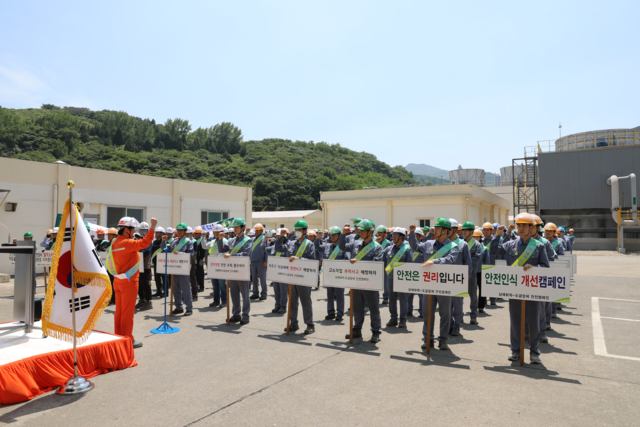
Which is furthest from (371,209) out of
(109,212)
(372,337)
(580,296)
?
(372,337)

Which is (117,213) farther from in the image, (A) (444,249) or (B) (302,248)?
(A) (444,249)

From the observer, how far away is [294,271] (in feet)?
25.3

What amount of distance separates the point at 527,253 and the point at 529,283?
0.52 m

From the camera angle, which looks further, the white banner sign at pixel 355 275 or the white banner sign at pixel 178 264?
the white banner sign at pixel 178 264

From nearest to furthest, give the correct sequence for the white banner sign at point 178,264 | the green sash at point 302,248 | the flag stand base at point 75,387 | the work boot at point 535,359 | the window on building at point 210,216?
the flag stand base at point 75,387 < the work boot at point 535,359 < the green sash at point 302,248 < the white banner sign at point 178,264 < the window on building at point 210,216

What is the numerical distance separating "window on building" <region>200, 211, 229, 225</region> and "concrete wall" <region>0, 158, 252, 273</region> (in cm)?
28

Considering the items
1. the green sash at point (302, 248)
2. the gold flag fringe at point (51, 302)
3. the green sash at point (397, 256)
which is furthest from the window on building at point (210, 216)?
the gold flag fringe at point (51, 302)

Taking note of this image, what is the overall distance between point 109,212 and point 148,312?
1204cm

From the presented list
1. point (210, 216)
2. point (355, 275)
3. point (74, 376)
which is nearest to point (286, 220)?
point (210, 216)

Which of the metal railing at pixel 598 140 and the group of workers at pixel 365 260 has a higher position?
the metal railing at pixel 598 140

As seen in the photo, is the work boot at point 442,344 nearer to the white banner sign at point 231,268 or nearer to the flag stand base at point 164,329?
the white banner sign at point 231,268

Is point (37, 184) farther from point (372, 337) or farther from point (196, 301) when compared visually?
point (372, 337)

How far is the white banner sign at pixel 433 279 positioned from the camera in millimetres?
6148

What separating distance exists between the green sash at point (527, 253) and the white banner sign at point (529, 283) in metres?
0.34
